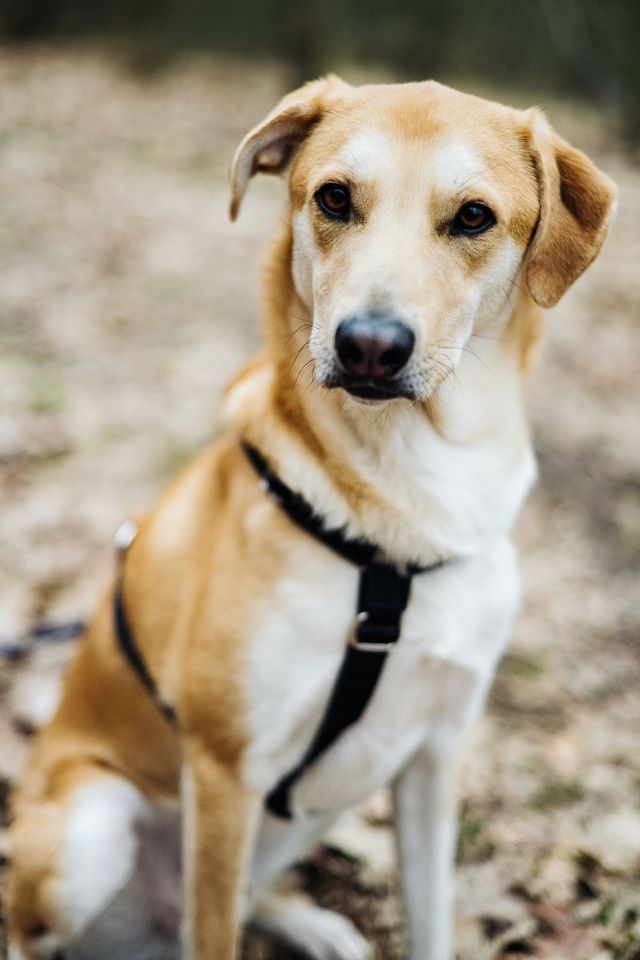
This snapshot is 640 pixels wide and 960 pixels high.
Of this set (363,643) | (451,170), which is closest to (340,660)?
(363,643)

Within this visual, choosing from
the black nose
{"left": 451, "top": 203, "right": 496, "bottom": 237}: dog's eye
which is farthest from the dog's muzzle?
{"left": 451, "top": 203, "right": 496, "bottom": 237}: dog's eye

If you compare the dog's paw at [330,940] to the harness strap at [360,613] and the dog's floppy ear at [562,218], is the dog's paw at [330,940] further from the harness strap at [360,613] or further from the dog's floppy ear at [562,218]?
the dog's floppy ear at [562,218]

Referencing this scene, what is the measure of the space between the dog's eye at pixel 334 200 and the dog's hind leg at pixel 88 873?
156cm

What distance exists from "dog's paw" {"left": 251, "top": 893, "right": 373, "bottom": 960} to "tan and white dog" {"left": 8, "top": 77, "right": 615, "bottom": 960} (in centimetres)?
29

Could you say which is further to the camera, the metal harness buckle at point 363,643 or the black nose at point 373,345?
the metal harness buckle at point 363,643

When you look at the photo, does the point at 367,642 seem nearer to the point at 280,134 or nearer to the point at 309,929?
the point at 309,929

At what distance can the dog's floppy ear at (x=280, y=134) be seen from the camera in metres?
2.13

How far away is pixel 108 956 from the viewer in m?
2.37

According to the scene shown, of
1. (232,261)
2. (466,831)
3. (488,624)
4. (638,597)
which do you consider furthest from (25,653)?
(232,261)

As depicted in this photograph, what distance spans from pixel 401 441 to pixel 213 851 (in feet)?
3.56

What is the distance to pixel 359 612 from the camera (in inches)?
78.7

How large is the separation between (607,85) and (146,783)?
40.0 feet

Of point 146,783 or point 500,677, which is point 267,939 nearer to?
point 146,783

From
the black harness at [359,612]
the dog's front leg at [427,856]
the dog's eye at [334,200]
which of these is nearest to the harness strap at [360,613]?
the black harness at [359,612]
